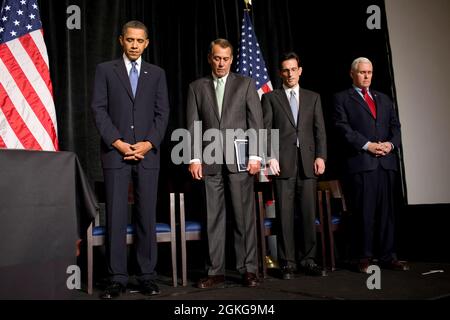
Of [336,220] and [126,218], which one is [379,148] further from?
[126,218]

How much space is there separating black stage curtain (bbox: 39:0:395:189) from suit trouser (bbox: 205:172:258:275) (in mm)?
1161

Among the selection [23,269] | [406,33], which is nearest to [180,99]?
[406,33]

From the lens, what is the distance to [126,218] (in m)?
2.91

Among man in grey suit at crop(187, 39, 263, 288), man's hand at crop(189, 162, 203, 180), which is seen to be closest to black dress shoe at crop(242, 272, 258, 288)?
man in grey suit at crop(187, 39, 263, 288)

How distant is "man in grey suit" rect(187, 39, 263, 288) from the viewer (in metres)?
3.13

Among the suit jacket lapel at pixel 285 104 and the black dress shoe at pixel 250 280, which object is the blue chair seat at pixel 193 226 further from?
the suit jacket lapel at pixel 285 104

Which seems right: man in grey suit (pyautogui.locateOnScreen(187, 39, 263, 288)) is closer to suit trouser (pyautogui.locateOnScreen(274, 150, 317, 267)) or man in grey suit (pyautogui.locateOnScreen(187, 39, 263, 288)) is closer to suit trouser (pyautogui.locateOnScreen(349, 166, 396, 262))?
suit trouser (pyautogui.locateOnScreen(274, 150, 317, 267))

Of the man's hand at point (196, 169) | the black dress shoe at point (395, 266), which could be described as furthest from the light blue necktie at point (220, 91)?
the black dress shoe at point (395, 266)

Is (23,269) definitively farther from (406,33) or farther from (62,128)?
(406,33)

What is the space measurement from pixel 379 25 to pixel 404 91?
712 mm

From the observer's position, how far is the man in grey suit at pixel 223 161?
3127 millimetres

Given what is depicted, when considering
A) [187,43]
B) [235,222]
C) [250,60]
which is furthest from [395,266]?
[187,43]

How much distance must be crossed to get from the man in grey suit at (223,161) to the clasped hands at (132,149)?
0.37 meters
